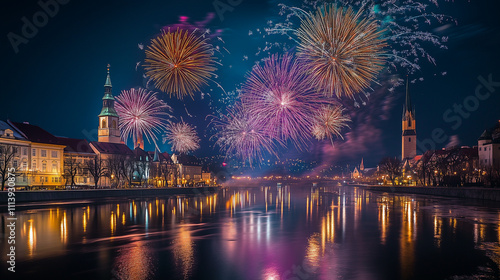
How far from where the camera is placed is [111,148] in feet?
437

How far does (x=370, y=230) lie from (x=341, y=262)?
13.5 m

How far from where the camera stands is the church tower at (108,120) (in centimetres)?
14488

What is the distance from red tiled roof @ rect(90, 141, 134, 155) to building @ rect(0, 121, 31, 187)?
37143 millimetres

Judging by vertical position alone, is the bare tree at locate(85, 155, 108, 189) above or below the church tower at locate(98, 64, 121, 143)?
below

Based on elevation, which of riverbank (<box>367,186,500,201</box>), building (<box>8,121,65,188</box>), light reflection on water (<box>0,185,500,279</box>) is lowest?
riverbank (<box>367,186,500,201</box>)

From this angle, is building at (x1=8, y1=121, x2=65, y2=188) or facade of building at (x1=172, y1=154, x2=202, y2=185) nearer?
building at (x1=8, y1=121, x2=65, y2=188)

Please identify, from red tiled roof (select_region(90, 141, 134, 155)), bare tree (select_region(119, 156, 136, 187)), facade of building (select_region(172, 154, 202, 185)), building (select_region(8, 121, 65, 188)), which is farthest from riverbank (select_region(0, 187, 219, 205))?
facade of building (select_region(172, 154, 202, 185))

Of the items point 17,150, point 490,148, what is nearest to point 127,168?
point 17,150

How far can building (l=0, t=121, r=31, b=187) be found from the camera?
81750 mm

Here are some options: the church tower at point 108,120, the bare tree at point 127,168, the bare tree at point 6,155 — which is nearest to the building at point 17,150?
the bare tree at point 6,155

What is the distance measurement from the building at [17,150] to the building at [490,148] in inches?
4457

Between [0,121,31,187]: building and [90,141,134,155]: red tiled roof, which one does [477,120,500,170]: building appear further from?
[0,121,31,187]: building

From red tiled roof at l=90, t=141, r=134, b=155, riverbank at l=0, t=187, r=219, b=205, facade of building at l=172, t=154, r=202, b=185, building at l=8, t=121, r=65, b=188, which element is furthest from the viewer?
facade of building at l=172, t=154, r=202, b=185

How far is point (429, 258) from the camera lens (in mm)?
21484
